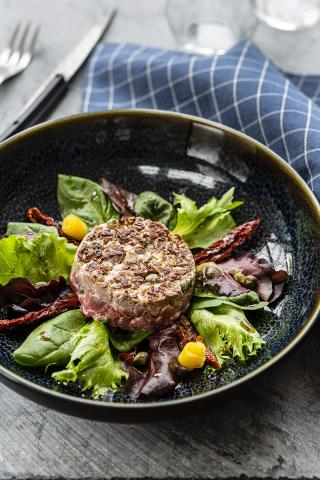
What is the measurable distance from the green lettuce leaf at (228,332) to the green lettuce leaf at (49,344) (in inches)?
26.1

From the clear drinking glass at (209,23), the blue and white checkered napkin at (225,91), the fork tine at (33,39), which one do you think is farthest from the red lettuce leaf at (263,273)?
the fork tine at (33,39)

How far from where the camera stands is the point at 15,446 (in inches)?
129

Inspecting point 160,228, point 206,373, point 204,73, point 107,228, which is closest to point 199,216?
point 160,228

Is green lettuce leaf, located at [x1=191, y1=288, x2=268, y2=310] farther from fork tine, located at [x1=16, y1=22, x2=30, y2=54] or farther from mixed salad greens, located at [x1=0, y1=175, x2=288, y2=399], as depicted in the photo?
fork tine, located at [x1=16, y1=22, x2=30, y2=54]

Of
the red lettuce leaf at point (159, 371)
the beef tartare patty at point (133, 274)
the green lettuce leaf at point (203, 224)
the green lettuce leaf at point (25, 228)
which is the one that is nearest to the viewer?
the red lettuce leaf at point (159, 371)

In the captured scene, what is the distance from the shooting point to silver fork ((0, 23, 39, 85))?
18.4 ft

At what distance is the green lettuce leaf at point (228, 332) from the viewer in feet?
10.9

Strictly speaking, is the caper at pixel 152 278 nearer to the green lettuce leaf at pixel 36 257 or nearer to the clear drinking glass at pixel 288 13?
the green lettuce leaf at pixel 36 257

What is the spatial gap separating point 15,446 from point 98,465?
43 cm

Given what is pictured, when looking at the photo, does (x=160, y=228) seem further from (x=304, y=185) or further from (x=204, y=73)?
(x=204, y=73)

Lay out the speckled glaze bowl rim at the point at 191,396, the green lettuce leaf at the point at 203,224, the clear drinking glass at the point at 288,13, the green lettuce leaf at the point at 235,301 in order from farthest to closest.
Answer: the clear drinking glass at the point at 288,13 < the green lettuce leaf at the point at 203,224 < the green lettuce leaf at the point at 235,301 < the speckled glaze bowl rim at the point at 191,396

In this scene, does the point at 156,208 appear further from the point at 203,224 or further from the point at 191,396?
the point at 191,396

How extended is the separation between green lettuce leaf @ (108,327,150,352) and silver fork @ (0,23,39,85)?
2.90m

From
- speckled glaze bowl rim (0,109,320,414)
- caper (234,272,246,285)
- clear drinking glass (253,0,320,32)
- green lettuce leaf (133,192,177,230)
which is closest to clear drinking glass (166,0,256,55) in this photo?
clear drinking glass (253,0,320,32)
